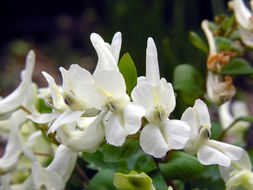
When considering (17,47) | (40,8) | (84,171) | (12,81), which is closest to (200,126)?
(84,171)

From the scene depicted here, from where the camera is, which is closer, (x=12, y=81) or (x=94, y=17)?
(x=12, y=81)

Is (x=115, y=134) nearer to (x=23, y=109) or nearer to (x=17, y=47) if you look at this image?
(x=23, y=109)

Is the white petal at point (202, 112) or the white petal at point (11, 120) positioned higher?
the white petal at point (202, 112)

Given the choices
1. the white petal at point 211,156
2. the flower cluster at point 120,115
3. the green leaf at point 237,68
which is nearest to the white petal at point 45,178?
the flower cluster at point 120,115

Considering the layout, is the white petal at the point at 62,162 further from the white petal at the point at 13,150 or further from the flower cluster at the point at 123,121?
the white petal at the point at 13,150

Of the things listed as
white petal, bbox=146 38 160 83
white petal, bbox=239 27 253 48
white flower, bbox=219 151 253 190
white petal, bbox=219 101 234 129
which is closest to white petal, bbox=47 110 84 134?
white petal, bbox=146 38 160 83

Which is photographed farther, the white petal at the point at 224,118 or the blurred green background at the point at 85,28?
the blurred green background at the point at 85,28
